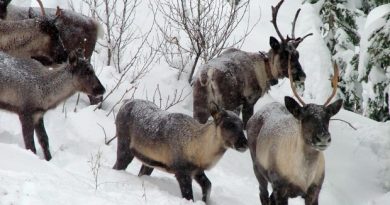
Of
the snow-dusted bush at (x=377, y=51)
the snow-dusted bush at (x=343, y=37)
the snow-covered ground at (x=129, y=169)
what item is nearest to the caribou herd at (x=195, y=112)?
the snow-covered ground at (x=129, y=169)

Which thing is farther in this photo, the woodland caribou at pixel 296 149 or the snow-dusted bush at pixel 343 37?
the snow-dusted bush at pixel 343 37

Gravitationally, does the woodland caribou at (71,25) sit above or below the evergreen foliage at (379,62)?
below

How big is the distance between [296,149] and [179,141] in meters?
1.50

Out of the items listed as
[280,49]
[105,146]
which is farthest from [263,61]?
[105,146]

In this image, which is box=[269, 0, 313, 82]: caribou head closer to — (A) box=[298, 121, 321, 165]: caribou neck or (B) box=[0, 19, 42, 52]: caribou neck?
(B) box=[0, 19, 42, 52]: caribou neck

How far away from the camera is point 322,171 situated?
21.1ft

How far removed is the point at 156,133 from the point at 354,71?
5749 mm

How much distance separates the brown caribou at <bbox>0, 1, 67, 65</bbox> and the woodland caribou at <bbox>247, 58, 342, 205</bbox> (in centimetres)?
406

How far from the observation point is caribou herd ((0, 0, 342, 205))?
636cm

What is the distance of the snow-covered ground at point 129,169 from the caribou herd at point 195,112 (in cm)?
40

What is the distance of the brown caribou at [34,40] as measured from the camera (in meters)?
9.66

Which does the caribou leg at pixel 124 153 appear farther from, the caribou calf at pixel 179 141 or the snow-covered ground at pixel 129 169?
the snow-covered ground at pixel 129 169

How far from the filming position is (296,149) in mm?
6289

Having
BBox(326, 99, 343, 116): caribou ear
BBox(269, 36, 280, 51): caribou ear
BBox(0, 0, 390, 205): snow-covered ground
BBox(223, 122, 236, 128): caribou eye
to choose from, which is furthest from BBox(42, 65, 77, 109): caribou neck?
BBox(326, 99, 343, 116): caribou ear
